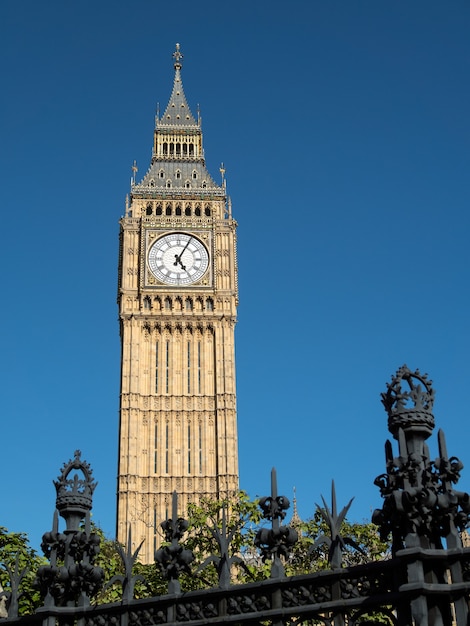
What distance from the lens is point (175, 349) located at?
55.2m

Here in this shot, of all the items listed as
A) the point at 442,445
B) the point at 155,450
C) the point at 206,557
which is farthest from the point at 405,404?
the point at 155,450

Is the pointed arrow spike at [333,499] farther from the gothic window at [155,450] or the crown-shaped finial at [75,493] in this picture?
the gothic window at [155,450]

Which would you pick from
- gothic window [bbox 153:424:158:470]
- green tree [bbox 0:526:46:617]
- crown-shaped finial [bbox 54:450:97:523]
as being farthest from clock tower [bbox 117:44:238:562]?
crown-shaped finial [bbox 54:450:97:523]

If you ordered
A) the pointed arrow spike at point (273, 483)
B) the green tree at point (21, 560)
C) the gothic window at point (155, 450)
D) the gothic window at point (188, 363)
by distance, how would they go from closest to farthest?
1. the pointed arrow spike at point (273, 483)
2. the green tree at point (21, 560)
3. the gothic window at point (155, 450)
4. the gothic window at point (188, 363)

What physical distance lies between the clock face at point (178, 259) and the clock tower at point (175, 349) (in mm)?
62

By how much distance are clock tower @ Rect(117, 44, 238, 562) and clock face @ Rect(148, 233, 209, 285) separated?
62 millimetres

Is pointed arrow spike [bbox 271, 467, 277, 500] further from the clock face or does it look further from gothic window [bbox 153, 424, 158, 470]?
the clock face

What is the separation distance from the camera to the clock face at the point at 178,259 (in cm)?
5556

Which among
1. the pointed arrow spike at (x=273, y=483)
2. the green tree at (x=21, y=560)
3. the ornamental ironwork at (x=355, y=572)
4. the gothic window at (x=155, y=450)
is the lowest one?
the ornamental ironwork at (x=355, y=572)

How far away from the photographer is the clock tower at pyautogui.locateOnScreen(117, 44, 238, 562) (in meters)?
51.3

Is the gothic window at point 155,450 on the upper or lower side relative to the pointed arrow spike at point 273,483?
upper

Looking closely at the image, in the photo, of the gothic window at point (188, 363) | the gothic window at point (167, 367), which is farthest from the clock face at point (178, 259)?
the gothic window at point (167, 367)

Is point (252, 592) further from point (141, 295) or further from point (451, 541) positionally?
point (141, 295)

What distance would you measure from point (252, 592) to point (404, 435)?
6.46 ft
